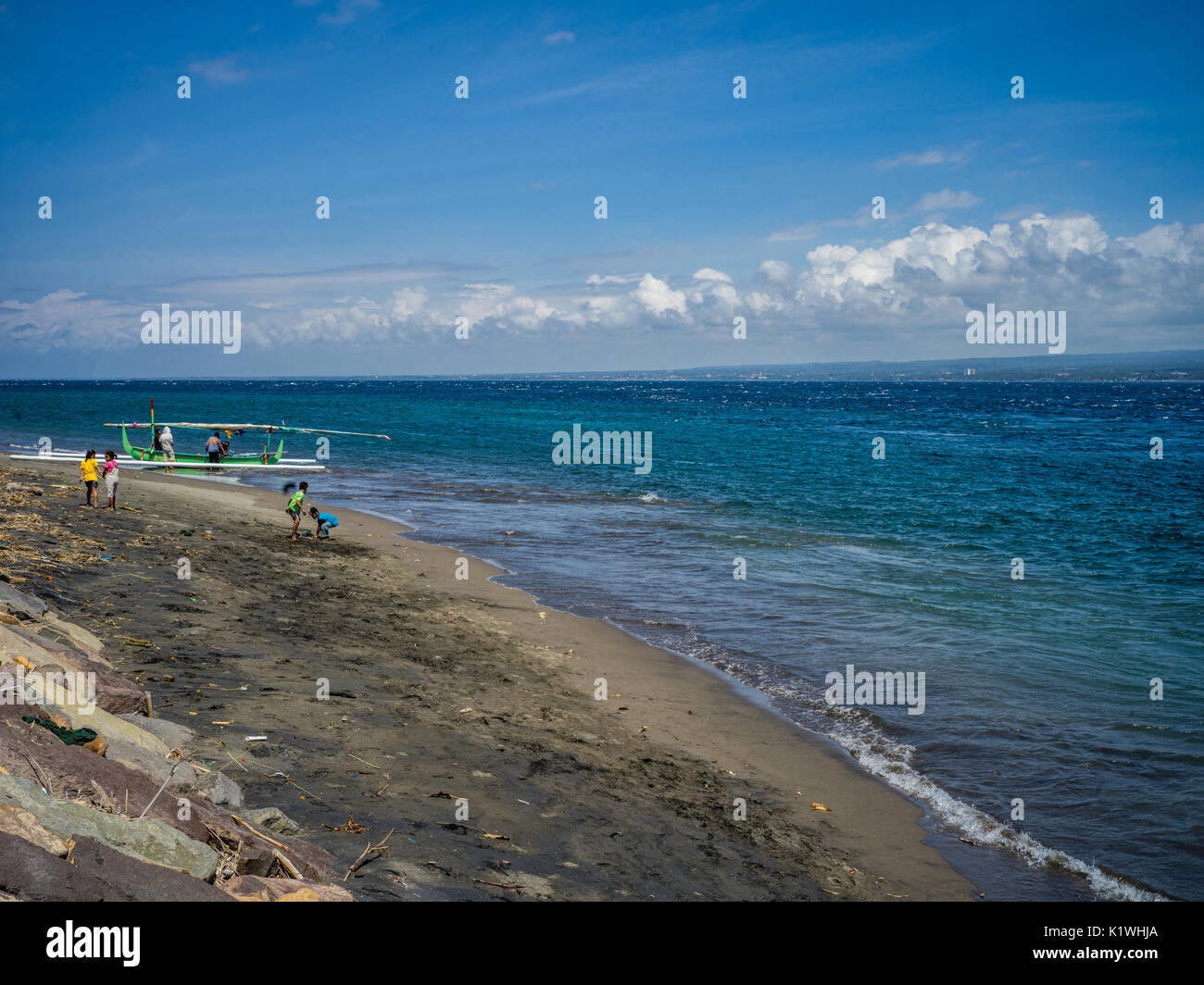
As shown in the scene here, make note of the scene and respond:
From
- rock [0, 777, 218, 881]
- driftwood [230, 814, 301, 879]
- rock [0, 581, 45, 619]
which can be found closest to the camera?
rock [0, 777, 218, 881]

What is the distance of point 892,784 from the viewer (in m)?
10.8

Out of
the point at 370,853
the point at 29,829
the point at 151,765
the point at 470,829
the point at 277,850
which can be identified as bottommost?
the point at 470,829

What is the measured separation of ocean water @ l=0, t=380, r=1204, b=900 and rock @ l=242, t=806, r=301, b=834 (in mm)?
6912

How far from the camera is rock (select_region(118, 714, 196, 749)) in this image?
297 inches

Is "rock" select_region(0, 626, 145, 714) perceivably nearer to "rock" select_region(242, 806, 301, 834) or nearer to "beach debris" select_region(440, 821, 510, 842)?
"rock" select_region(242, 806, 301, 834)

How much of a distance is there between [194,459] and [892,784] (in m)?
39.6

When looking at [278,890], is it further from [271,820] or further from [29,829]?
[271,820]

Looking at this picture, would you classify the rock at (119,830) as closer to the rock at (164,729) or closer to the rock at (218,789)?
the rock at (218,789)

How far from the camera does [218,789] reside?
6.57 m

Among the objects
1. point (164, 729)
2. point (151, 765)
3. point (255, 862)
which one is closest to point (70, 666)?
point (164, 729)

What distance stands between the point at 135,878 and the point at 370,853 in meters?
2.40

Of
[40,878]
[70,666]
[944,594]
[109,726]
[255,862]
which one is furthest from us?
[944,594]

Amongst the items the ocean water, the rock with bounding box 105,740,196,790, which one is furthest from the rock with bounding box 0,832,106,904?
the ocean water
